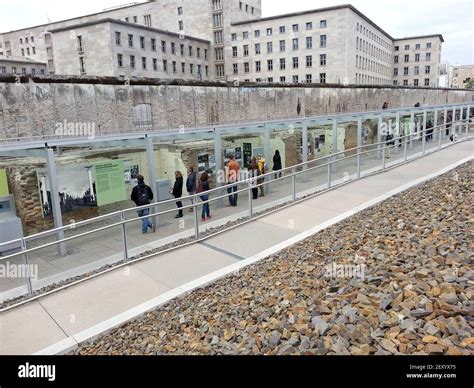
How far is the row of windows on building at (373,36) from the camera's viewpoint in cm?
6588

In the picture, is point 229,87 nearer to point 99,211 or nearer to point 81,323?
point 99,211

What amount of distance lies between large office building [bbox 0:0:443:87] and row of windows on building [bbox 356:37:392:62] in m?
0.16

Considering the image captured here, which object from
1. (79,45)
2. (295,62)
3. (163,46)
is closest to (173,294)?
(79,45)

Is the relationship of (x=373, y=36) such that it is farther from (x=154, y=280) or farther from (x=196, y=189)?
(x=154, y=280)

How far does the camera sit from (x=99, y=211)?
37.6ft

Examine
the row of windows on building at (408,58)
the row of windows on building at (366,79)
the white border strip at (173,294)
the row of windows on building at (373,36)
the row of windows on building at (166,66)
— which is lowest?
the white border strip at (173,294)

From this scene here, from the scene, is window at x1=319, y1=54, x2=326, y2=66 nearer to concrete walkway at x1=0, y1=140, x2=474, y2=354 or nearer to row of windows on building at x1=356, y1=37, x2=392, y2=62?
row of windows on building at x1=356, y1=37, x2=392, y2=62

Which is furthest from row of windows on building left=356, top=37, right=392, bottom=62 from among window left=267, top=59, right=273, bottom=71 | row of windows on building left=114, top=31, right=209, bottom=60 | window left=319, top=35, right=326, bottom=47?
row of windows on building left=114, top=31, right=209, bottom=60

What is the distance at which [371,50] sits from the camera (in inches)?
2830

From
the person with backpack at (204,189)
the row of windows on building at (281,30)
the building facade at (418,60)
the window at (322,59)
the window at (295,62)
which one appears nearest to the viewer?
the person with backpack at (204,189)

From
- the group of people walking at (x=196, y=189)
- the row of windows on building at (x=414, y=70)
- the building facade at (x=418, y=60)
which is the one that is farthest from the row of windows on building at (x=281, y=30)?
the group of people walking at (x=196, y=189)

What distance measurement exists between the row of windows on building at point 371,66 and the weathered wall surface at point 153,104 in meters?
33.5

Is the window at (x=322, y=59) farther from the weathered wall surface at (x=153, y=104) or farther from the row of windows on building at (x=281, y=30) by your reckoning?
the weathered wall surface at (x=153, y=104)
